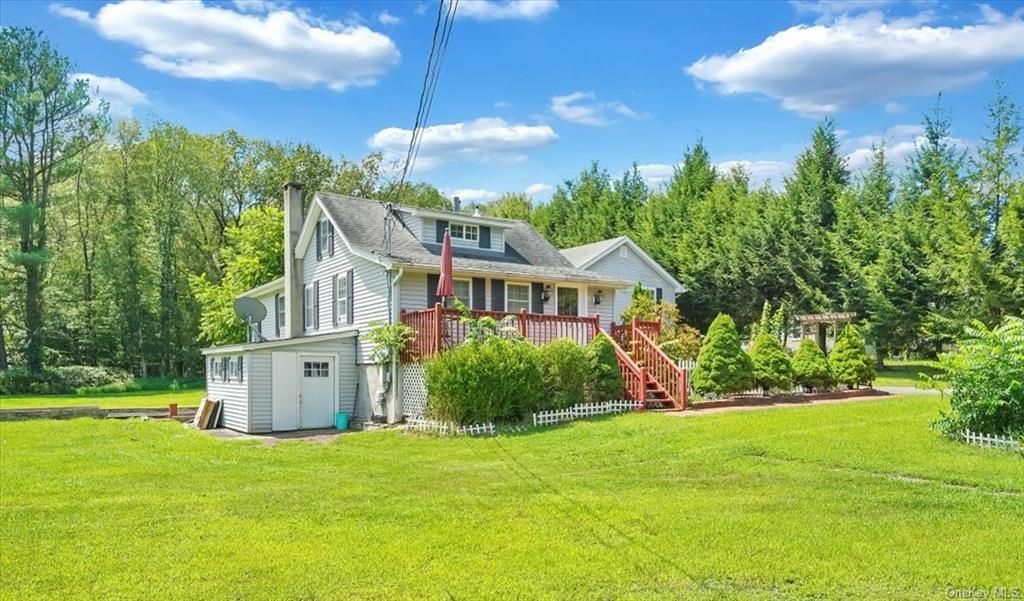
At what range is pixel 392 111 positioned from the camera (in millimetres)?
15133

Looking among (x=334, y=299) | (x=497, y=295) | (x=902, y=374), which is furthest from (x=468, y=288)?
(x=902, y=374)

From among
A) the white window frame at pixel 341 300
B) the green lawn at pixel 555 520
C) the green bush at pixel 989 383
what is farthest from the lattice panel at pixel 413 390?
the green bush at pixel 989 383

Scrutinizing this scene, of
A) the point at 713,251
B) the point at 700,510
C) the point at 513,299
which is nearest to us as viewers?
the point at 700,510

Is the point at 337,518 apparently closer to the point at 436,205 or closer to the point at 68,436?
the point at 68,436

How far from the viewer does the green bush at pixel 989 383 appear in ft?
31.9

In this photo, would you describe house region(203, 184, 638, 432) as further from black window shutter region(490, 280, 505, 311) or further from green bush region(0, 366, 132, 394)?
green bush region(0, 366, 132, 394)

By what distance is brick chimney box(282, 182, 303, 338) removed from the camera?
2464cm

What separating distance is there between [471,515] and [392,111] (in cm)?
1003

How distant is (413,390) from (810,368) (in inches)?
386

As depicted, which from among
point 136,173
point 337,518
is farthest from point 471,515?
point 136,173

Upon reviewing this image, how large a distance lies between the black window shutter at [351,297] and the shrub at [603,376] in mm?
8311

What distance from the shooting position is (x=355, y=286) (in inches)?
835

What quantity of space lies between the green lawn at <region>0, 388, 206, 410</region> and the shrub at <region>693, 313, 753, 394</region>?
61.3 ft

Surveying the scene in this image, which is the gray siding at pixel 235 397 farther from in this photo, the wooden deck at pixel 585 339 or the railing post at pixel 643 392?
the railing post at pixel 643 392
